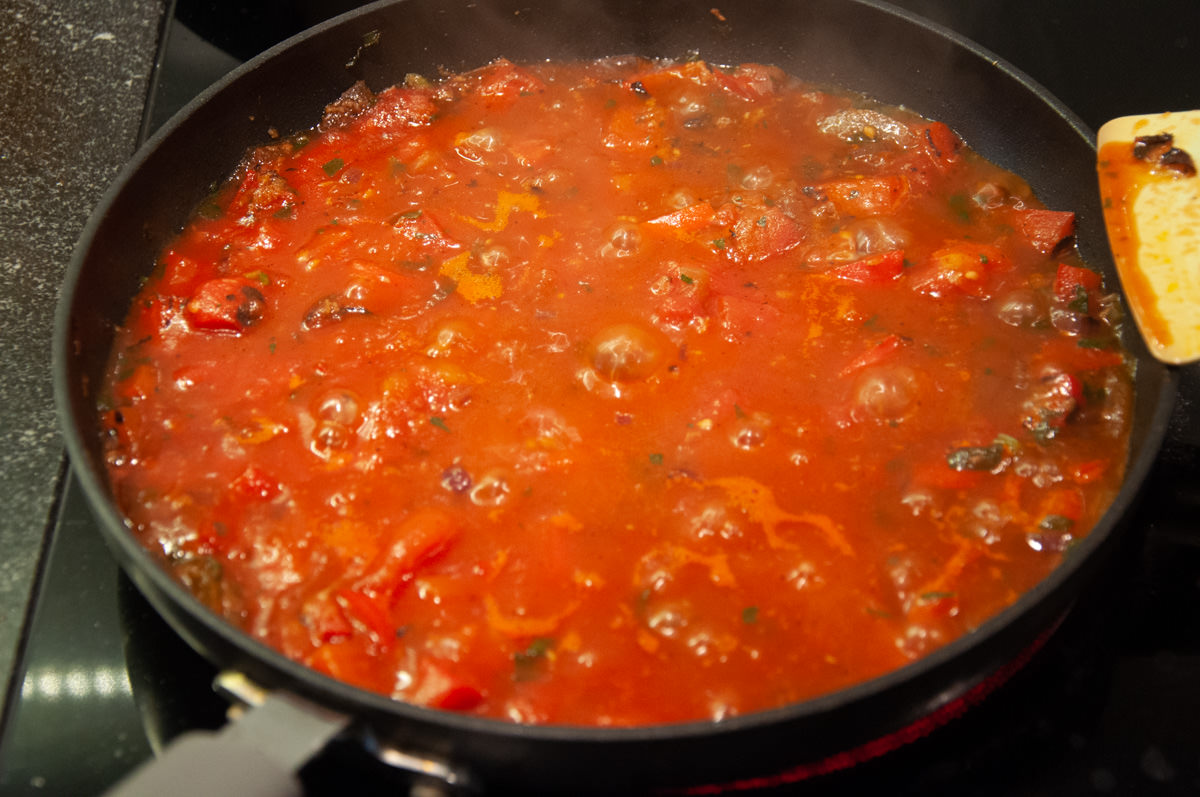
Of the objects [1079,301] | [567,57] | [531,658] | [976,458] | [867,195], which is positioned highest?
[567,57]

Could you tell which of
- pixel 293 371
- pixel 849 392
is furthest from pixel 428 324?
pixel 849 392

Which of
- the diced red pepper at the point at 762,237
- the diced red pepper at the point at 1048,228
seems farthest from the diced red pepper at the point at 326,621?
the diced red pepper at the point at 1048,228

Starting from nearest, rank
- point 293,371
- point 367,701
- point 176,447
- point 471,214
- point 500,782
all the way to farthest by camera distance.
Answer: point 367,701
point 500,782
point 176,447
point 293,371
point 471,214

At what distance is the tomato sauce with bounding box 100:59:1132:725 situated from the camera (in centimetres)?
193

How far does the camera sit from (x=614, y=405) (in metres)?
2.31

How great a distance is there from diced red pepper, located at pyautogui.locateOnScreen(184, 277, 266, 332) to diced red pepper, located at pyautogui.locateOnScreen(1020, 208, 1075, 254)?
2.24 m

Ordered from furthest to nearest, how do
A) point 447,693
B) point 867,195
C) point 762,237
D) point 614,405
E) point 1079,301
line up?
1. point 867,195
2. point 762,237
3. point 1079,301
4. point 614,405
5. point 447,693

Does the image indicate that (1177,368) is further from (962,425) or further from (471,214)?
(471,214)

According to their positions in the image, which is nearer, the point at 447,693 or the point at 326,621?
the point at 447,693

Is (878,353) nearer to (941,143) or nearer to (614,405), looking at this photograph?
(614,405)

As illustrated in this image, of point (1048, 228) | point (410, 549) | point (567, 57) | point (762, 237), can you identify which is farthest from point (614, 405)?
point (567, 57)

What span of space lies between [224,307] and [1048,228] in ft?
7.77

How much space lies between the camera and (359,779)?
183 cm

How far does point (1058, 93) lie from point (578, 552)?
8.85ft
